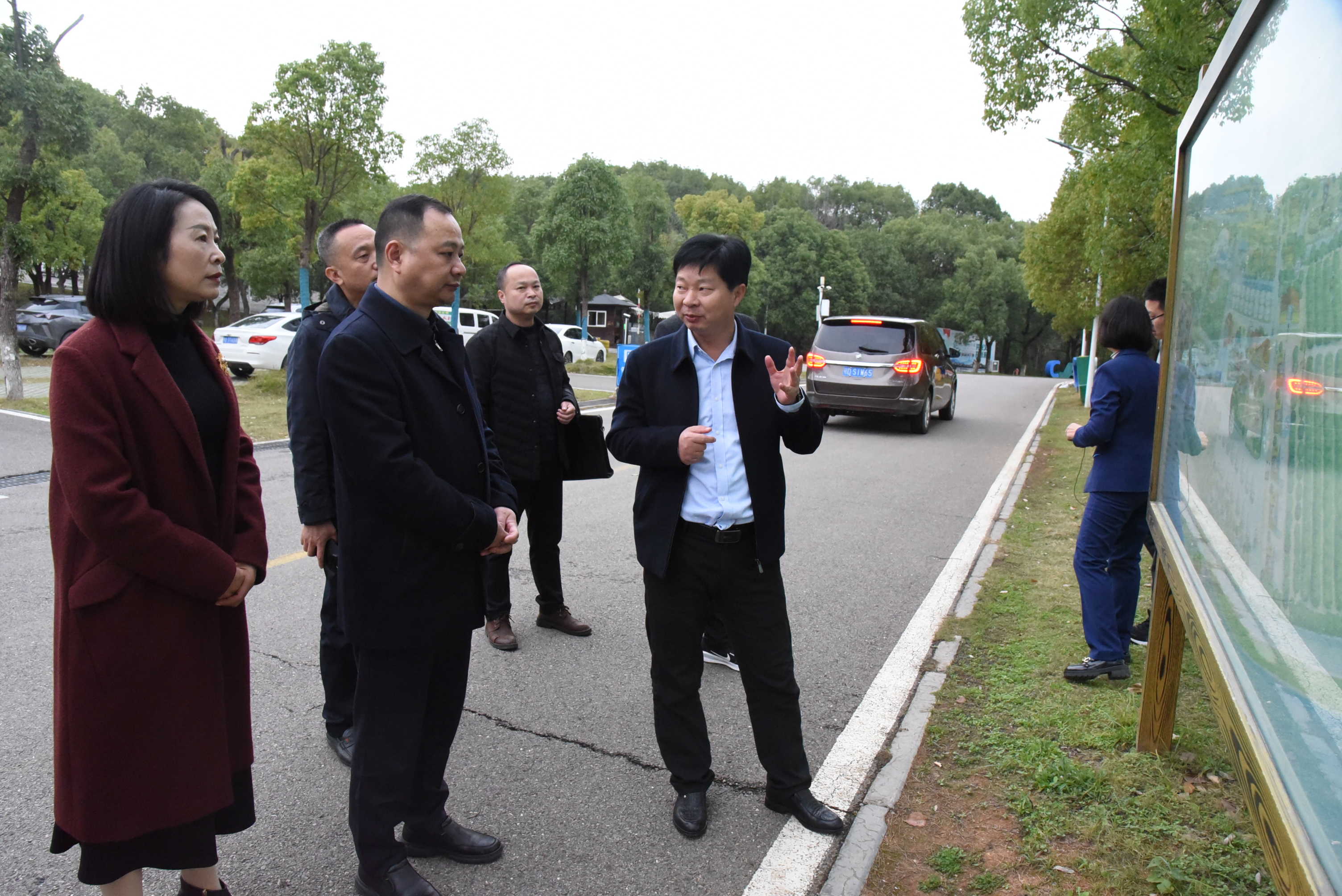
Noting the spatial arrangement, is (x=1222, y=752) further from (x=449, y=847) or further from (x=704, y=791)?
(x=449, y=847)

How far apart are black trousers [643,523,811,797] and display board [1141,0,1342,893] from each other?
3.95ft

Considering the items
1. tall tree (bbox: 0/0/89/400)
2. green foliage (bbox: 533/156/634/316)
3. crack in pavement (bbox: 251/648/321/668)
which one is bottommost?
crack in pavement (bbox: 251/648/321/668)

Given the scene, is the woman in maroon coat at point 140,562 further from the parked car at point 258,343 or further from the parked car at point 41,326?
the parked car at point 41,326

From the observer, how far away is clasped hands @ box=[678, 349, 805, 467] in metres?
2.80

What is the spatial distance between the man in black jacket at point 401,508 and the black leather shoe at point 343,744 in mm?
781

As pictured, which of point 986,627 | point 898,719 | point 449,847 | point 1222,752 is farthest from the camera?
point 986,627

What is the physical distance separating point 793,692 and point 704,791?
0.45 m

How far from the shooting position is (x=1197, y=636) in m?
2.44

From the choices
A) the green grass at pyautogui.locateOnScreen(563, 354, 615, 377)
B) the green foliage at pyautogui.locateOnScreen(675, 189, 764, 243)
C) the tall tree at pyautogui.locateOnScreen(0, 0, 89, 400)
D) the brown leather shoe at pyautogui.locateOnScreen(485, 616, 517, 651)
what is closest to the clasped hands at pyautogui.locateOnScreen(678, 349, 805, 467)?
the brown leather shoe at pyautogui.locateOnScreen(485, 616, 517, 651)

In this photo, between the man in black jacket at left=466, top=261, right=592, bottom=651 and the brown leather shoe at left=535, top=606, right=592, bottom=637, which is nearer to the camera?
the man in black jacket at left=466, top=261, right=592, bottom=651

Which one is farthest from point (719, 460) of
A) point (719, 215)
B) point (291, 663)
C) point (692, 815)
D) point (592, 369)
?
point (719, 215)

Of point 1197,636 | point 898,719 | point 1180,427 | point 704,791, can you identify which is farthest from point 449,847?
point 1180,427

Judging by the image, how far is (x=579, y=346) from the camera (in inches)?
1126

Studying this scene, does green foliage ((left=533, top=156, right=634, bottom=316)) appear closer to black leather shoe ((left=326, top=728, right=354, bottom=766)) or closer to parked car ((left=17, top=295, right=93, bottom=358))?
parked car ((left=17, top=295, right=93, bottom=358))
